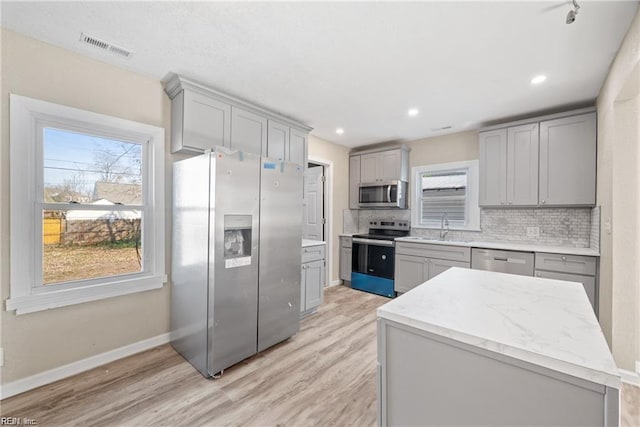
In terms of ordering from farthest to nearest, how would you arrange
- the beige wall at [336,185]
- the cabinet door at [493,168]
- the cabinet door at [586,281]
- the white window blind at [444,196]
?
the beige wall at [336,185], the white window blind at [444,196], the cabinet door at [493,168], the cabinet door at [586,281]

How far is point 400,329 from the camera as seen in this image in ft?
4.00

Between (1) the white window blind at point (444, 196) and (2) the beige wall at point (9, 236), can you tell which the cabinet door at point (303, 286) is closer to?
(2) the beige wall at point (9, 236)

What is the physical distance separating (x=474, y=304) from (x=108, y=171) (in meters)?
3.00

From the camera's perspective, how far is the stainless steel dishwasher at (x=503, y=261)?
3141 millimetres

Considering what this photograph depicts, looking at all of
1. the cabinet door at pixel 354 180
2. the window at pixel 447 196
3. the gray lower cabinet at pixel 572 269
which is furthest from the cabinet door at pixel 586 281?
the cabinet door at pixel 354 180

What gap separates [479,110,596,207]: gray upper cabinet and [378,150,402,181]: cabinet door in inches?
47.3

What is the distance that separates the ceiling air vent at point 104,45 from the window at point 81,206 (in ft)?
1.72

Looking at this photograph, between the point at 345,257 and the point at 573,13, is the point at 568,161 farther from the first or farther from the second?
the point at 345,257

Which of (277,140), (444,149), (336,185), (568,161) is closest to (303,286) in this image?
(277,140)

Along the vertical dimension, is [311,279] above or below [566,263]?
below

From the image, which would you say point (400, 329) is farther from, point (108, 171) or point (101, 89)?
point (101, 89)

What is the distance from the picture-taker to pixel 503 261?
3.30 m

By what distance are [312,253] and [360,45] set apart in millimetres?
2298

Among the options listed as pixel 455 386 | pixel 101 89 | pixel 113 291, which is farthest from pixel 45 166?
pixel 455 386
